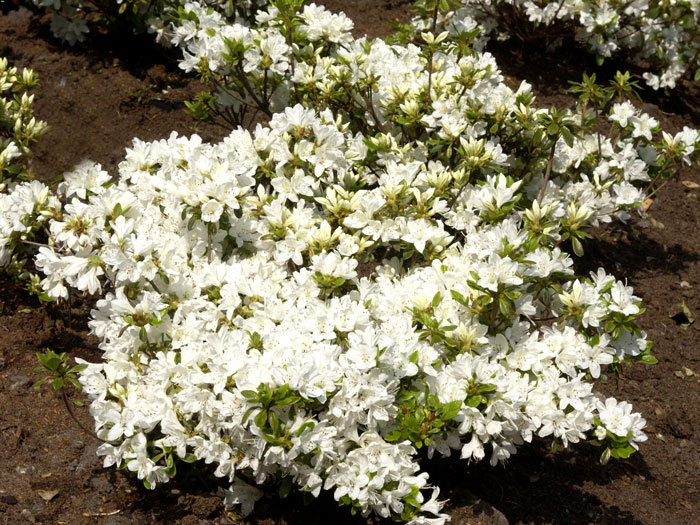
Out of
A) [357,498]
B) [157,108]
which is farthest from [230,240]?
[157,108]

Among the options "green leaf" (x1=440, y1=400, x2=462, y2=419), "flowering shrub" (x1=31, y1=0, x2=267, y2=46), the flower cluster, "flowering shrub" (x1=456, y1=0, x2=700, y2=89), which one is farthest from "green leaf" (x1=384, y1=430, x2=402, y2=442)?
"flowering shrub" (x1=456, y1=0, x2=700, y2=89)

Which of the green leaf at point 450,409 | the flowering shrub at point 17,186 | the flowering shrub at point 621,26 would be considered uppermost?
the flowering shrub at point 621,26

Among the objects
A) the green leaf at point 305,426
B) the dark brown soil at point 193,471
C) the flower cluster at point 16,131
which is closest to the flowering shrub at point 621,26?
the dark brown soil at point 193,471

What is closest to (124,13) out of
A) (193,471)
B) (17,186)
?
(17,186)

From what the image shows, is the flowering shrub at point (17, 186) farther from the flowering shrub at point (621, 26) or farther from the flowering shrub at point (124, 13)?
the flowering shrub at point (621, 26)

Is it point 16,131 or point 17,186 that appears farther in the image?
point 16,131

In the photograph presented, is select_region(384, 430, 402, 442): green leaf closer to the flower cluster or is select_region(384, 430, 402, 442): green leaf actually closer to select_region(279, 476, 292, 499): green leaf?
select_region(279, 476, 292, 499): green leaf

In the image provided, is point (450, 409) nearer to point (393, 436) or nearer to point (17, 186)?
point (393, 436)
